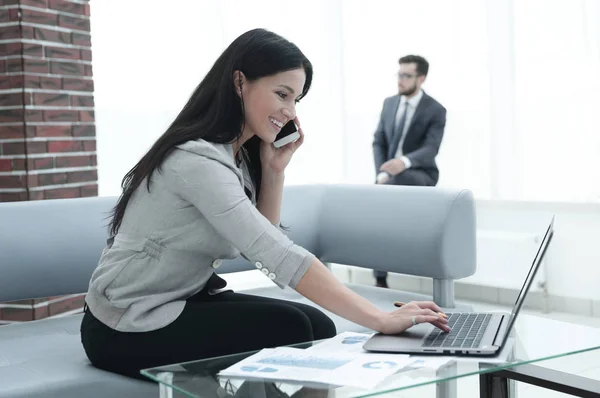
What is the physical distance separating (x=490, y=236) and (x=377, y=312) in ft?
11.7

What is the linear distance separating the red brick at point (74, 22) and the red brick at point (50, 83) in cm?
23

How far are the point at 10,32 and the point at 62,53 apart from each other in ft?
0.72

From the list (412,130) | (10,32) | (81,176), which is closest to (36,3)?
(10,32)

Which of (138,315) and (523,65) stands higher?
(523,65)

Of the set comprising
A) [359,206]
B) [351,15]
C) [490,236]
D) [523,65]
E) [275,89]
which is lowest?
[490,236]

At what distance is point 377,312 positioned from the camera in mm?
1562

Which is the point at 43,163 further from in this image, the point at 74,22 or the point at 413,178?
the point at 413,178

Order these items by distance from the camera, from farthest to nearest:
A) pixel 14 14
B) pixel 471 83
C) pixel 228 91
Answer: pixel 471 83, pixel 14 14, pixel 228 91

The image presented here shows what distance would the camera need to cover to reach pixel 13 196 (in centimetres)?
301

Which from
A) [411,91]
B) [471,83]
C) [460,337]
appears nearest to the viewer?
[460,337]

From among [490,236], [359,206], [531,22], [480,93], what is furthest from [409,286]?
[359,206]

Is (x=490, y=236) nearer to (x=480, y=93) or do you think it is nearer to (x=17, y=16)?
(x=480, y=93)

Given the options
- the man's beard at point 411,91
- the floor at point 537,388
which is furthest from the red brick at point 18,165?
the man's beard at point 411,91

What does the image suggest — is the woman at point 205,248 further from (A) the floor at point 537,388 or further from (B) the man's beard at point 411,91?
(B) the man's beard at point 411,91
